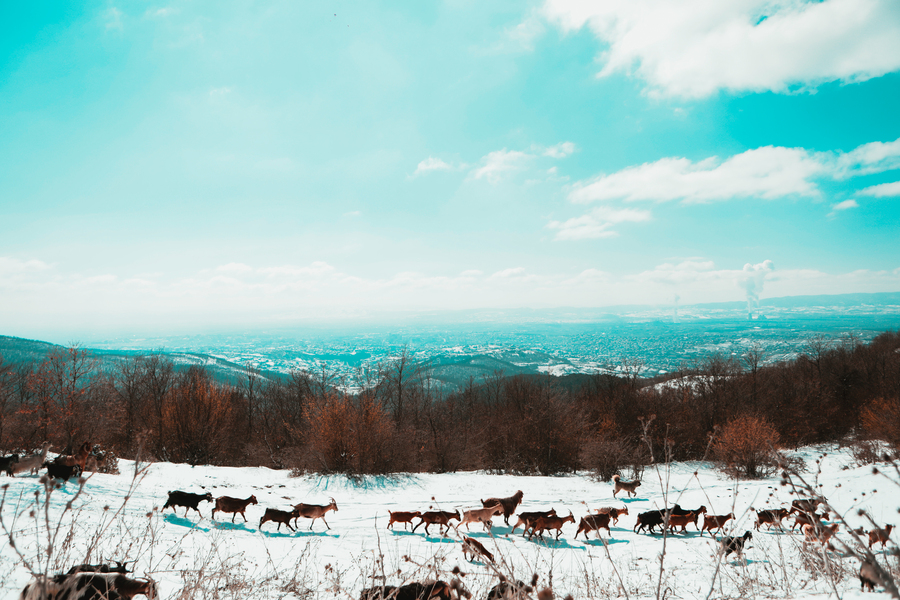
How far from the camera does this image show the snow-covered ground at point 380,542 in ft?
16.2

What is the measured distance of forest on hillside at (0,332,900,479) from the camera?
22.2 m

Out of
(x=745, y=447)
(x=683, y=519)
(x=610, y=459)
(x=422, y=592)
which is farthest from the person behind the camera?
(x=745, y=447)

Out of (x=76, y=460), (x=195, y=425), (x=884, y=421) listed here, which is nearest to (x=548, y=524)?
(x=76, y=460)

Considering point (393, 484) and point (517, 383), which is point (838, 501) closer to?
point (393, 484)

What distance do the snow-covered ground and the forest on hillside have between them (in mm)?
2453

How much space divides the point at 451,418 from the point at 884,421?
33.6m

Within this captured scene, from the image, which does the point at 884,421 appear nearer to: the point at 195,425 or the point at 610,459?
the point at 610,459

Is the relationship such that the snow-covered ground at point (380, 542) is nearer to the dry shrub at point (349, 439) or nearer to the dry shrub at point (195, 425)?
the dry shrub at point (349, 439)

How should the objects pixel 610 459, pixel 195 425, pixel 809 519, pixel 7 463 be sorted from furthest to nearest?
pixel 195 425
pixel 610 459
pixel 7 463
pixel 809 519

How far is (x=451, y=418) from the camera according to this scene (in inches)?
1710

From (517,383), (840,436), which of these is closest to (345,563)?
(517,383)

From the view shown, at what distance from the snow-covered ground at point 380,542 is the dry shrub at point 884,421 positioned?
11.6 metres

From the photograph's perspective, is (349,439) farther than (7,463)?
Yes

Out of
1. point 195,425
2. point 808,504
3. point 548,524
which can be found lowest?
point 195,425
